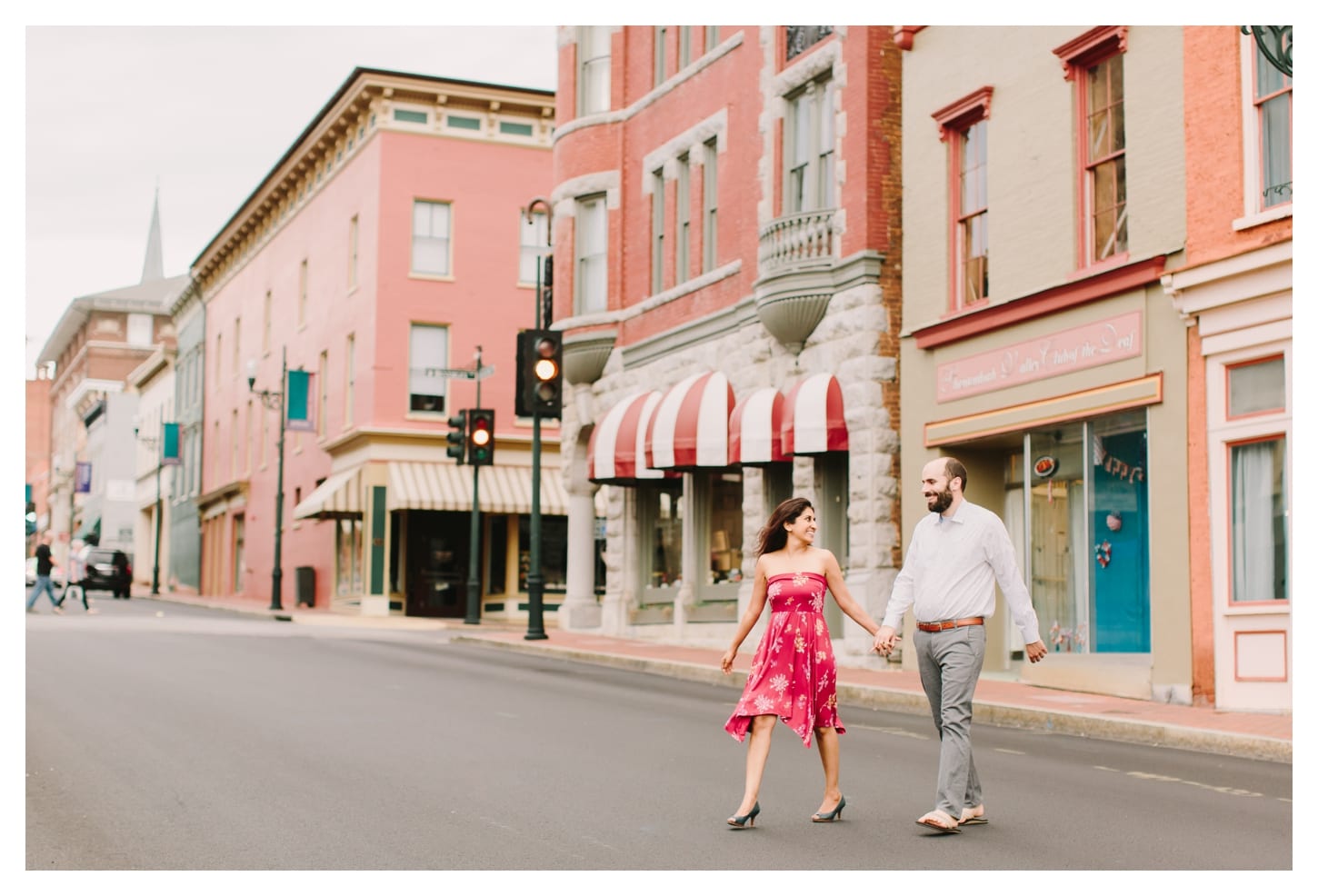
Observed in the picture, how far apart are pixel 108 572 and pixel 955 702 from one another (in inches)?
1952

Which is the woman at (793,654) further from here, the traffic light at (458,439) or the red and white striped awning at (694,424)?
the traffic light at (458,439)

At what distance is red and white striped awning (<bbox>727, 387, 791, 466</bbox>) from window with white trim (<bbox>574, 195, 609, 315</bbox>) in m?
7.17

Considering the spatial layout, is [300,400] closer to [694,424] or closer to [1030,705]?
[694,424]

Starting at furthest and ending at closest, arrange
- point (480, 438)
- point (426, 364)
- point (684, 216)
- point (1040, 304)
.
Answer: point (426, 364)
point (480, 438)
point (684, 216)
point (1040, 304)

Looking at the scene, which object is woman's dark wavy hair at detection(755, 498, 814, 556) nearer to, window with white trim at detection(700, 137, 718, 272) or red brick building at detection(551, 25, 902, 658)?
red brick building at detection(551, 25, 902, 658)

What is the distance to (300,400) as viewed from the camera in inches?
1791

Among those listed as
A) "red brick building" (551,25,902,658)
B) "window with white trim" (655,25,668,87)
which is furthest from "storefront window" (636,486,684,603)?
"window with white trim" (655,25,668,87)

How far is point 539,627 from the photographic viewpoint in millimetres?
26781

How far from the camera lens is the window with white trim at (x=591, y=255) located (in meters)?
30.2

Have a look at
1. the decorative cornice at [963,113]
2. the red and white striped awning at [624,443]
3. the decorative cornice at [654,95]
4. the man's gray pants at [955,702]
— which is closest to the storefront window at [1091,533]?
the decorative cornice at [963,113]

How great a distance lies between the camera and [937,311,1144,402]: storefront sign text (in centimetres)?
1728

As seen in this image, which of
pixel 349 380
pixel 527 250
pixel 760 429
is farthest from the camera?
pixel 349 380

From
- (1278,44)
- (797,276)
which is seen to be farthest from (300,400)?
(1278,44)
